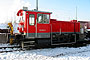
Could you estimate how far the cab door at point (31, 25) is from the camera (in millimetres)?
8585

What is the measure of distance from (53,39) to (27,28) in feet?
9.43

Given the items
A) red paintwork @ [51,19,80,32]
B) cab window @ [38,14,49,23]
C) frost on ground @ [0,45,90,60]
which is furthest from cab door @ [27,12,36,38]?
red paintwork @ [51,19,80,32]

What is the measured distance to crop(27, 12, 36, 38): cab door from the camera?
28.2 ft

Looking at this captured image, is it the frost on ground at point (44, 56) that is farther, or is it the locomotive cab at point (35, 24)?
the locomotive cab at point (35, 24)

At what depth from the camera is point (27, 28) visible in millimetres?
8523

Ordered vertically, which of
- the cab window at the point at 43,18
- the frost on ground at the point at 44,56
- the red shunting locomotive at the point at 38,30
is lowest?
the frost on ground at the point at 44,56

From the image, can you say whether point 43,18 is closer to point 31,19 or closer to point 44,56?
point 31,19

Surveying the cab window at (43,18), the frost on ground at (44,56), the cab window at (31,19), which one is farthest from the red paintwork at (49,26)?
the frost on ground at (44,56)

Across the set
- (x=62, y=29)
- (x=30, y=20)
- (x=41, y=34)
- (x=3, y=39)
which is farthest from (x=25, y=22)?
(x=3, y=39)

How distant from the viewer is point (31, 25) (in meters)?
8.66

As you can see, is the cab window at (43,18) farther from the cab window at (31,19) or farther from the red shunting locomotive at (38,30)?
the cab window at (31,19)

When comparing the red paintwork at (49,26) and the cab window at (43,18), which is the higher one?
the cab window at (43,18)

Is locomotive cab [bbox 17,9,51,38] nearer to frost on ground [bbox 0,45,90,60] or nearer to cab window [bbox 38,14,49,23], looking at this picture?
cab window [bbox 38,14,49,23]

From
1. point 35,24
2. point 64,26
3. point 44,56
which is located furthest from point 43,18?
point 44,56
